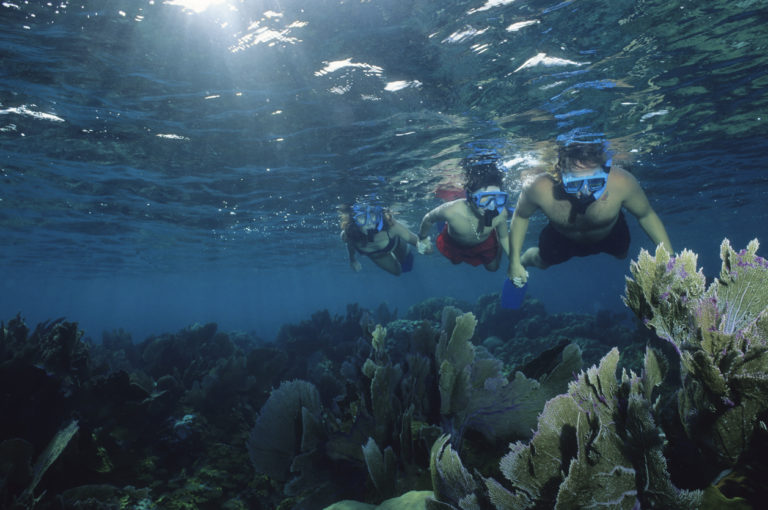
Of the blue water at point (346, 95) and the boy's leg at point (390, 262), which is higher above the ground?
the blue water at point (346, 95)

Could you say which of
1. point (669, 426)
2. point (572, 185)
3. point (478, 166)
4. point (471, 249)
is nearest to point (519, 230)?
point (572, 185)

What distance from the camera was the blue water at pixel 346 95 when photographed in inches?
258

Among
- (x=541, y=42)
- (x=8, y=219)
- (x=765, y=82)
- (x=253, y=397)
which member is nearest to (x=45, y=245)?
(x=8, y=219)

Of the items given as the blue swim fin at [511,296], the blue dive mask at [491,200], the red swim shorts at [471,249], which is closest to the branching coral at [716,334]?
the blue swim fin at [511,296]

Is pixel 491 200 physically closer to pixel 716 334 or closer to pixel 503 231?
pixel 503 231

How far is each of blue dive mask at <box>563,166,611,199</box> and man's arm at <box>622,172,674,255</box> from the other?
0.50 meters

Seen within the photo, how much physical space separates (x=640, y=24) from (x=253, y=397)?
34.6 ft

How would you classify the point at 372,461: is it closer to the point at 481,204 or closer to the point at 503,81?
the point at 481,204

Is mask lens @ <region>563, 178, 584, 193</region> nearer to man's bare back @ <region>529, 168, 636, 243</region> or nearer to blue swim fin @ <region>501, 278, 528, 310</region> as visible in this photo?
man's bare back @ <region>529, 168, 636, 243</region>

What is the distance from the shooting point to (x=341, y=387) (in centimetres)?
561

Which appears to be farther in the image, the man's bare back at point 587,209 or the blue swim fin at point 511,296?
the blue swim fin at point 511,296

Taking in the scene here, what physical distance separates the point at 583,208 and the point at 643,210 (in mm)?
937

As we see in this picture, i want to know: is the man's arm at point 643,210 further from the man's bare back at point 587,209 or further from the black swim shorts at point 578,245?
the black swim shorts at point 578,245

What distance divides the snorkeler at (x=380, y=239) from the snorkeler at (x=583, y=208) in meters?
4.55
